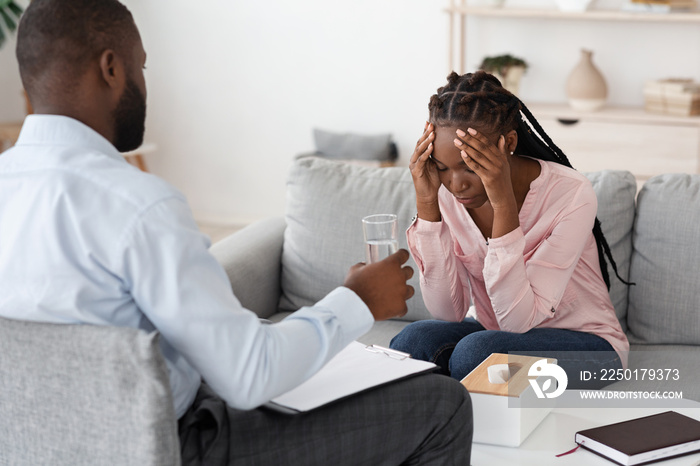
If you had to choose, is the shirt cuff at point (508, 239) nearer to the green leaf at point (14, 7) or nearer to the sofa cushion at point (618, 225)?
the sofa cushion at point (618, 225)

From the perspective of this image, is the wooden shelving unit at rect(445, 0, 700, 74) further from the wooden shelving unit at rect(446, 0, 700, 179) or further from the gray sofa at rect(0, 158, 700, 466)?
the gray sofa at rect(0, 158, 700, 466)

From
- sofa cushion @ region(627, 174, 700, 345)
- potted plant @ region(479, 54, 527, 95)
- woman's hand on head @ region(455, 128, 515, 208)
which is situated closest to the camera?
woman's hand on head @ region(455, 128, 515, 208)

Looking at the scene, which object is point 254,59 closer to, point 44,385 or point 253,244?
point 253,244

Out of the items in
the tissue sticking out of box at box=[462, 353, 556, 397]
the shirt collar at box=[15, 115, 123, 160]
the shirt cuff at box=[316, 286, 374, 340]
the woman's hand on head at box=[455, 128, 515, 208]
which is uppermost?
the shirt collar at box=[15, 115, 123, 160]

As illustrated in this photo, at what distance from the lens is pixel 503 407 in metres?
1.48

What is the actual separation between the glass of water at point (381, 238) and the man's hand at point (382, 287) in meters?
0.16

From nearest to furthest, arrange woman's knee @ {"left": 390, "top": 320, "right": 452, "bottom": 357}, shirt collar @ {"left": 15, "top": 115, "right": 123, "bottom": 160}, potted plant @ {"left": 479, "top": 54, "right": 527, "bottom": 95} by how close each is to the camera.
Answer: shirt collar @ {"left": 15, "top": 115, "right": 123, "bottom": 160} → woman's knee @ {"left": 390, "top": 320, "right": 452, "bottom": 357} → potted plant @ {"left": 479, "top": 54, "right": 527, "bottom": 95}

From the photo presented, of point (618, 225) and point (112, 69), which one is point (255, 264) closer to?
point (618, 225)

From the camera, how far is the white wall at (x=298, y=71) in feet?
13.2

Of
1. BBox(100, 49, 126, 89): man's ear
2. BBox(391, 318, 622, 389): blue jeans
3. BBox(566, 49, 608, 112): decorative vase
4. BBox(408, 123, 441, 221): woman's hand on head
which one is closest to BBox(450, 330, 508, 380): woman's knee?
BBox(391, 318, 622, 389): blue jeans

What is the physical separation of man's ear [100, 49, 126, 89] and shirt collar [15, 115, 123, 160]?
7 cm

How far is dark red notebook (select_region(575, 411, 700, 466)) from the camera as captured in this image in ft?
4.57

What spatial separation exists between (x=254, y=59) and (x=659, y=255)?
10.0ft

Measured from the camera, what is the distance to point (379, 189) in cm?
228
